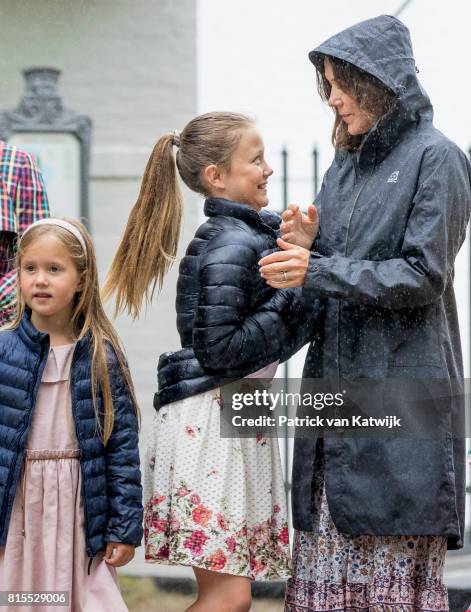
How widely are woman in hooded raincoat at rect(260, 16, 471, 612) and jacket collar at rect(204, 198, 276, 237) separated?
0.40 feet

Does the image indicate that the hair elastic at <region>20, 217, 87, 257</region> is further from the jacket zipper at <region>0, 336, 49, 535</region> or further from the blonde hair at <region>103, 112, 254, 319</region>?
the jacket zipper at <region>0, 336, 49, 535</region>

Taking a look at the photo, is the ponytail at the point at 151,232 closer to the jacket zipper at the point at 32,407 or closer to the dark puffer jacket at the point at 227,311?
the dark puffer jacket at the point at 227,311

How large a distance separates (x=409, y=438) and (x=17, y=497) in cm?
107

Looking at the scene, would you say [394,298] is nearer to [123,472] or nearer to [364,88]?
[364,88]

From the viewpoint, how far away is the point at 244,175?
11.2 feet

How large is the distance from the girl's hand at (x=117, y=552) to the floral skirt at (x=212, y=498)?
89 millimetres

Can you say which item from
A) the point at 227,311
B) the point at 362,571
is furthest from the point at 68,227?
the point at 362,571

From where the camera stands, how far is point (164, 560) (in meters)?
3.32

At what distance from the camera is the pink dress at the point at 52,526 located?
10.7 ft

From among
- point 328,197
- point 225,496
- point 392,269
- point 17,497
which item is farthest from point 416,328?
point 17,497

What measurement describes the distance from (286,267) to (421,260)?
347 millimetres

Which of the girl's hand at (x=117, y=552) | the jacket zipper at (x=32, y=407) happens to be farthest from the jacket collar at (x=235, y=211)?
the girl's hand at (x=117, y=552)

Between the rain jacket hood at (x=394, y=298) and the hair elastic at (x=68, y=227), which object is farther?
the hair elastic at (x=68, y=227)

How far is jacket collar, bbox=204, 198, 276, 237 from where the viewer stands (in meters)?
3.35
